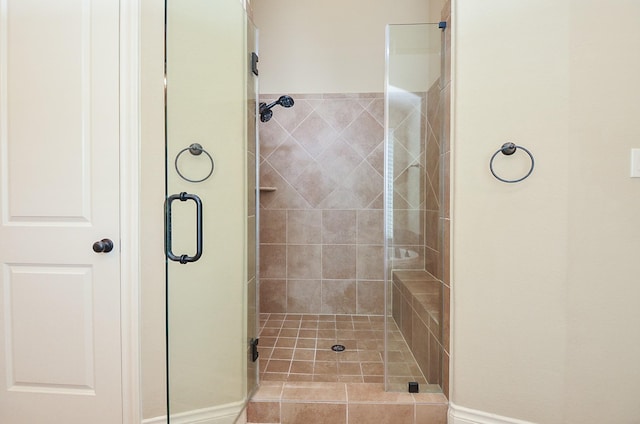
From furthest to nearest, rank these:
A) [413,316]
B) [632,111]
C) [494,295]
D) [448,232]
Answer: [413,316] < [448,232] < [494,295] < [632,111]

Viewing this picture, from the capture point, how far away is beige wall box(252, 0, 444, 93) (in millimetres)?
2799

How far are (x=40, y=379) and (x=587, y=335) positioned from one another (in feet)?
7.73

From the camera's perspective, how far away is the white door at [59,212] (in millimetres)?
1431

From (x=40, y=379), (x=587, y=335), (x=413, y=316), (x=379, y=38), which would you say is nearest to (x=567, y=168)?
(x=587, y=335)

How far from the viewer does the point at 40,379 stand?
1.48 metres

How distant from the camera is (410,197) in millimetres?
1685

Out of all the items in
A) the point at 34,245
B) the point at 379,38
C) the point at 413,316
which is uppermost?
the point at 379,38

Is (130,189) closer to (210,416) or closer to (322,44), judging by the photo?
(210,416)

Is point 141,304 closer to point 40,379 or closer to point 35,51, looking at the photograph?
point 40,379

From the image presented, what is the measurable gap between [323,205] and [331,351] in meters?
1.24

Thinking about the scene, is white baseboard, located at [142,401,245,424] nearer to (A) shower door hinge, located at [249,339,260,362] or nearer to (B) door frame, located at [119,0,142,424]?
(A) shower door hinge, located at [249,339,260,362]

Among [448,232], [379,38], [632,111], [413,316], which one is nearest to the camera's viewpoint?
[632,111]

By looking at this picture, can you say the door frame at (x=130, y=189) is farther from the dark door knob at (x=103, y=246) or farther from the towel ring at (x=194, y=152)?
the towel ring at (x=194, y=152)

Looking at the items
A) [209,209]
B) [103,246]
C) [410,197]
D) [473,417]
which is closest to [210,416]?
[209,209]
